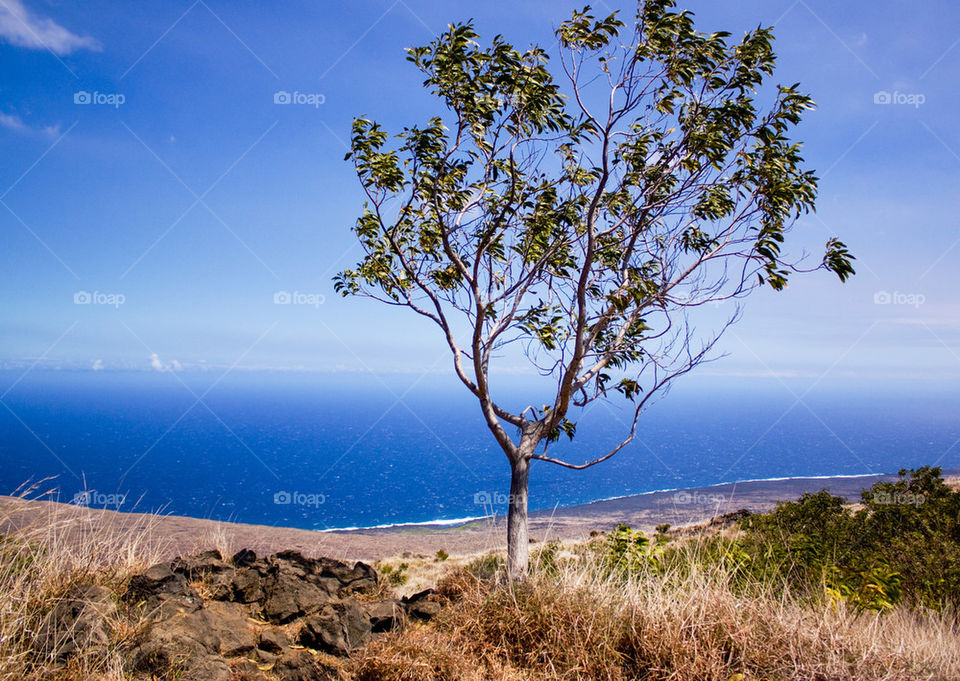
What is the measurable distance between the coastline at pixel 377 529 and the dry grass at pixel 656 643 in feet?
4.72

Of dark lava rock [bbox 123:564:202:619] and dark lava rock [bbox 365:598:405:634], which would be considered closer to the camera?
dark lava rock [bbox 123:564:202:619]

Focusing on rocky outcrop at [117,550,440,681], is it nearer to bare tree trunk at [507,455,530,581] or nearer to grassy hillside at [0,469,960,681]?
grassy hillside at [0,469,960,681]

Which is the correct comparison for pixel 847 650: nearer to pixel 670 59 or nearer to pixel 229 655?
pixel 229 655

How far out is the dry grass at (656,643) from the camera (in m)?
4.47

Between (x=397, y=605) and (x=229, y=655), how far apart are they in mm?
1897

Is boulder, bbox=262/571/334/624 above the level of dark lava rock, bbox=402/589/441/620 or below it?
above

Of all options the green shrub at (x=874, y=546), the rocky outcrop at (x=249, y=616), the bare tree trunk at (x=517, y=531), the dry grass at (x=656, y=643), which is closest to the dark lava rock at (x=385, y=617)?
the rocky outcrop at (x=249, y=616)

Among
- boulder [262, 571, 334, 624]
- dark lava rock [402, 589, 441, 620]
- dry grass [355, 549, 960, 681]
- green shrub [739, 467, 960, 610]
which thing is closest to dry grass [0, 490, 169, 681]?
boulder [262, 571, 334, 624]

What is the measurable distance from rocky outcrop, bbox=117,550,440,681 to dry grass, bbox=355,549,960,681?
0.68 meters

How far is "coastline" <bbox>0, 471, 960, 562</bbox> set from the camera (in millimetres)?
7915

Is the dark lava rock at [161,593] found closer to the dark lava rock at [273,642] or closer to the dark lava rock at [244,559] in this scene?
the dark lava rock at [273,642]

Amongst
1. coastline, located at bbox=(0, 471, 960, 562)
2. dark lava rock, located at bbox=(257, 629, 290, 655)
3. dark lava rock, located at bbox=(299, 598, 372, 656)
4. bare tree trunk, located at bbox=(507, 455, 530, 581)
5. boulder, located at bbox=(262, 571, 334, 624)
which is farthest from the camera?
coastline, located at bbox=(0, 471, 960, 562)

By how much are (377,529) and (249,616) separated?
3636cm

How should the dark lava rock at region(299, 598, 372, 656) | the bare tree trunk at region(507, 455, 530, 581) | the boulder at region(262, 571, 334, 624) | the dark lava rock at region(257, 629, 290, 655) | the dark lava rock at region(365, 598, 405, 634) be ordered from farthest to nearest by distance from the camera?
1. the bare tree trunk at region(507, 455, 530, 581)
2. the boulder at region(262, 571, 334, 624)
3. the dark lava rock at region(365, 598, 405, 634)
4. the dark lava rock at region(299, 598, 372, 656)
5. the dark lava rock at region(257, 629, 290, 655)
